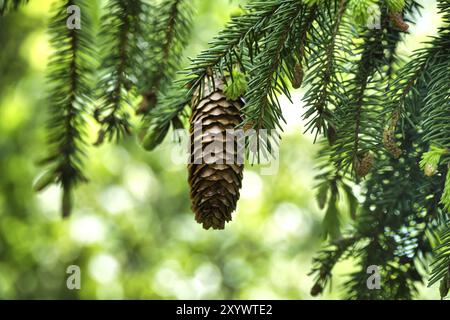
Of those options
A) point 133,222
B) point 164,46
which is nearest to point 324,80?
point 164,46

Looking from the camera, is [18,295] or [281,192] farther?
[281,192]

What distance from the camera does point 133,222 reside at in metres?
4.05

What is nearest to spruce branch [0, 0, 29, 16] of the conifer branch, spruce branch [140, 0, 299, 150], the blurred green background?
the conifer branch

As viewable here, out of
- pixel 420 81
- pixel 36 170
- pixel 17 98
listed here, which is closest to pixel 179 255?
pixel 36 170

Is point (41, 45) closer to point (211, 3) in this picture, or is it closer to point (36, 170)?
point (36, 170)

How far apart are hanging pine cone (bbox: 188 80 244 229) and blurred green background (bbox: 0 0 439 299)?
2.68 meters

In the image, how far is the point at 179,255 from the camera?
389 cm

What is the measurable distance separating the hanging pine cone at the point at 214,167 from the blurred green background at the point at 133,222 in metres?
2.68

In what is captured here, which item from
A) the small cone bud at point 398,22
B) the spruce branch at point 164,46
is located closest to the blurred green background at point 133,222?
the spruce branch at point 164,46

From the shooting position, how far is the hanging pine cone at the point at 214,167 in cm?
62

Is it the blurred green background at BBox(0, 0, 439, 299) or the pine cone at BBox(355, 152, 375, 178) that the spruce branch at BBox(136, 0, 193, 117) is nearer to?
the pine cone at BBox(355, 152, 375, 178)

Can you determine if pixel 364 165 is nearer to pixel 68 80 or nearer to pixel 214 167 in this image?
pixel 214 167
